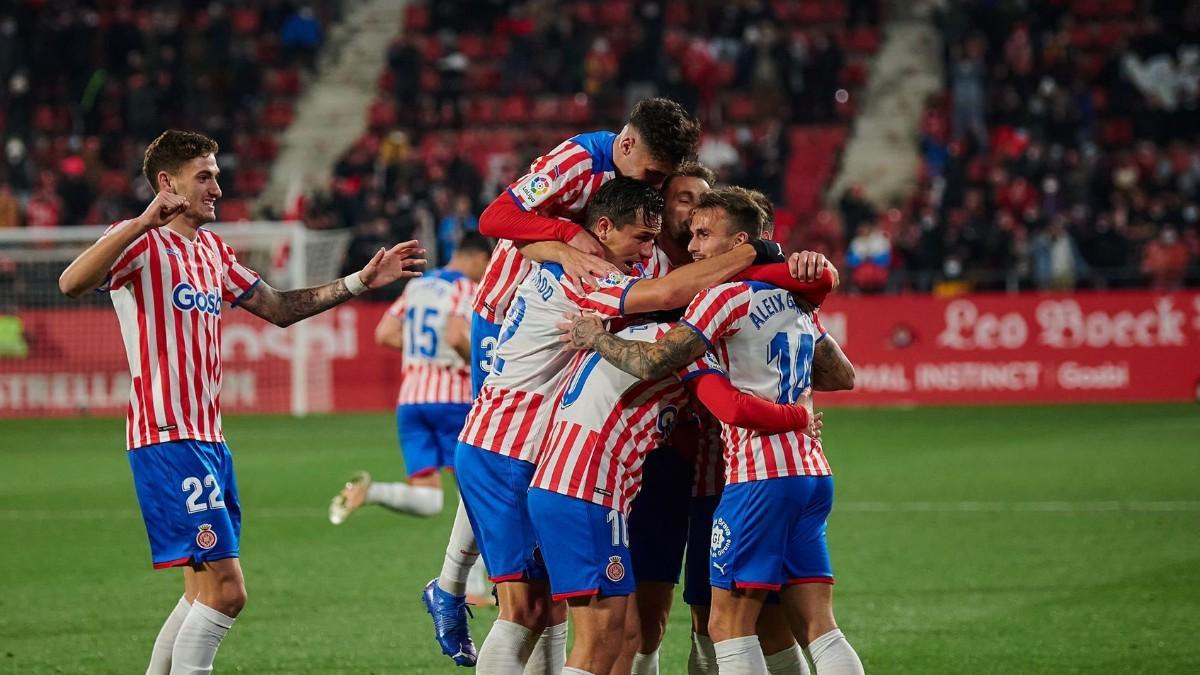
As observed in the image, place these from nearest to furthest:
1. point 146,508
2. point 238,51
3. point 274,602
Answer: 1. point 146,508
2. point 274,602
3. point 238,51

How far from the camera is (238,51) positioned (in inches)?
1178

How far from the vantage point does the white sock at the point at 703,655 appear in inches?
233

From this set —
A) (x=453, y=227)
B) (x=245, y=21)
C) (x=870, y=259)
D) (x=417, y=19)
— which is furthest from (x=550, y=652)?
(x=245, y=21)

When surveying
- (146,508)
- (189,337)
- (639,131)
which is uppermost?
(639,131)

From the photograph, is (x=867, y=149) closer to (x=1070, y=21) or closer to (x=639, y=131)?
(x=1070, y=21)

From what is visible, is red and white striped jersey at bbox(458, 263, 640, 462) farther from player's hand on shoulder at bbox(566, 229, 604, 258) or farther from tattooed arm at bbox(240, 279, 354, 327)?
tattooed arm at bbox(240, 279, 354, 327)

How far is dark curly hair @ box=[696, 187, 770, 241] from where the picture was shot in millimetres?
5461

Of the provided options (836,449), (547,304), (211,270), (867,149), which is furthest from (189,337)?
(867,149)

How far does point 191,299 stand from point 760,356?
222cm

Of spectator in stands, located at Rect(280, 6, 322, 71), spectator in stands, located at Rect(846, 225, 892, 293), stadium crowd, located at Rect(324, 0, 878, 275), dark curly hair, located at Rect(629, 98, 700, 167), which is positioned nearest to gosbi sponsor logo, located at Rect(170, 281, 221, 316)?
dark curly hair, located at Rect(629, 98, 700, 167)

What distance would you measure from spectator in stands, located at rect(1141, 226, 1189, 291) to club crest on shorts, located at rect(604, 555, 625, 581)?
1804 centimetres

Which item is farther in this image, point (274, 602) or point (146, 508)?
point (274, 602)

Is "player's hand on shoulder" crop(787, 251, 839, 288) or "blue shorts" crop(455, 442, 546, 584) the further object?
"blue shorts" crop(455, 442, 546, 584)

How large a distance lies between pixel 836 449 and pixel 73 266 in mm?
12020
